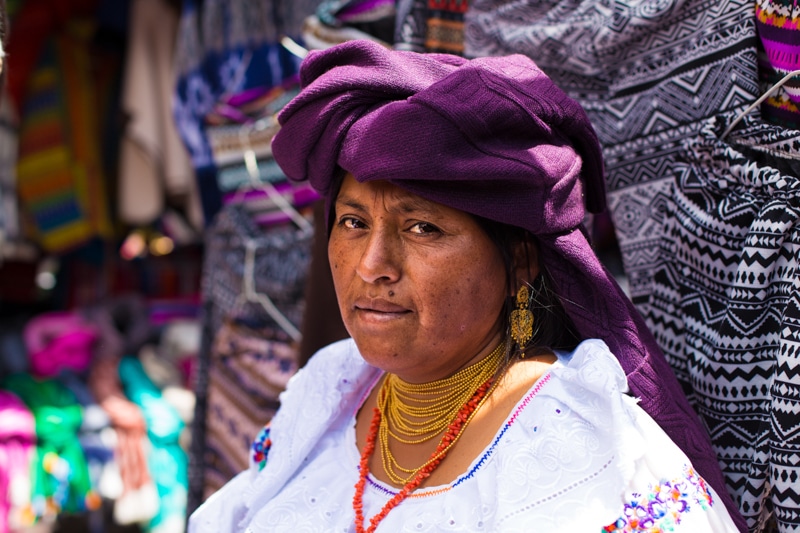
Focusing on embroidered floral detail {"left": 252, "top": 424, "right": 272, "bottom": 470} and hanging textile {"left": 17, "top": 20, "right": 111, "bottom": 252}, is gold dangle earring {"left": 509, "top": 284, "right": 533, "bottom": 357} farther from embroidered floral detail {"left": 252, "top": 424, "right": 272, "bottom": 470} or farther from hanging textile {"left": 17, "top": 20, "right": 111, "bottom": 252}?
hanging textile {"left": 17, "top": 20, "right": 111, "bottom": 252}

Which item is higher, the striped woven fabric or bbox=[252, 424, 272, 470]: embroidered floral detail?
the striped woven fabric

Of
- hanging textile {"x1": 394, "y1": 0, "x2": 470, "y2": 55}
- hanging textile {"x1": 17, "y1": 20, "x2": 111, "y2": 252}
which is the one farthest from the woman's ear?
hanging textile {"x1": 17, "y1": 20, "x2": 111, "y2": 252}

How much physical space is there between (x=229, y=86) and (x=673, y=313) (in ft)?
7.28

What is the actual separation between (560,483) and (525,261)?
0.45m

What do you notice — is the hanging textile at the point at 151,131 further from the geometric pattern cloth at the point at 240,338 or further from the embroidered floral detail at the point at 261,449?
the embroidered floral detail at the point at 261,449

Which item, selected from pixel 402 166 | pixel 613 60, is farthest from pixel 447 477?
pixel 613 60

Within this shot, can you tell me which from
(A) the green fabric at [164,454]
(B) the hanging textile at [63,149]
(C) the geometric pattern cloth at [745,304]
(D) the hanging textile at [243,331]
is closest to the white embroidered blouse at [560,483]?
(C) the geometric pattern cloth at [745,304]

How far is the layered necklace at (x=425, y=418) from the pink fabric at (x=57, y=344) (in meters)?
2.64

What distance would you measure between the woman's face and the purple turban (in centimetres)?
6

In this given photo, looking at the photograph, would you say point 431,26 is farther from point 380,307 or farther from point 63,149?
point 63,149

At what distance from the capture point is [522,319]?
156 centimetres

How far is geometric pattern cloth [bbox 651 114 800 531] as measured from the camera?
151 cm

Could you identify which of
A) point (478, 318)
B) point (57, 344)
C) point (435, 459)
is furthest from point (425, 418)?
point (57, 344)

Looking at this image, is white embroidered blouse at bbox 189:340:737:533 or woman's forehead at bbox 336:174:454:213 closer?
white embroidered blouse at bbox 189:340:737:533
